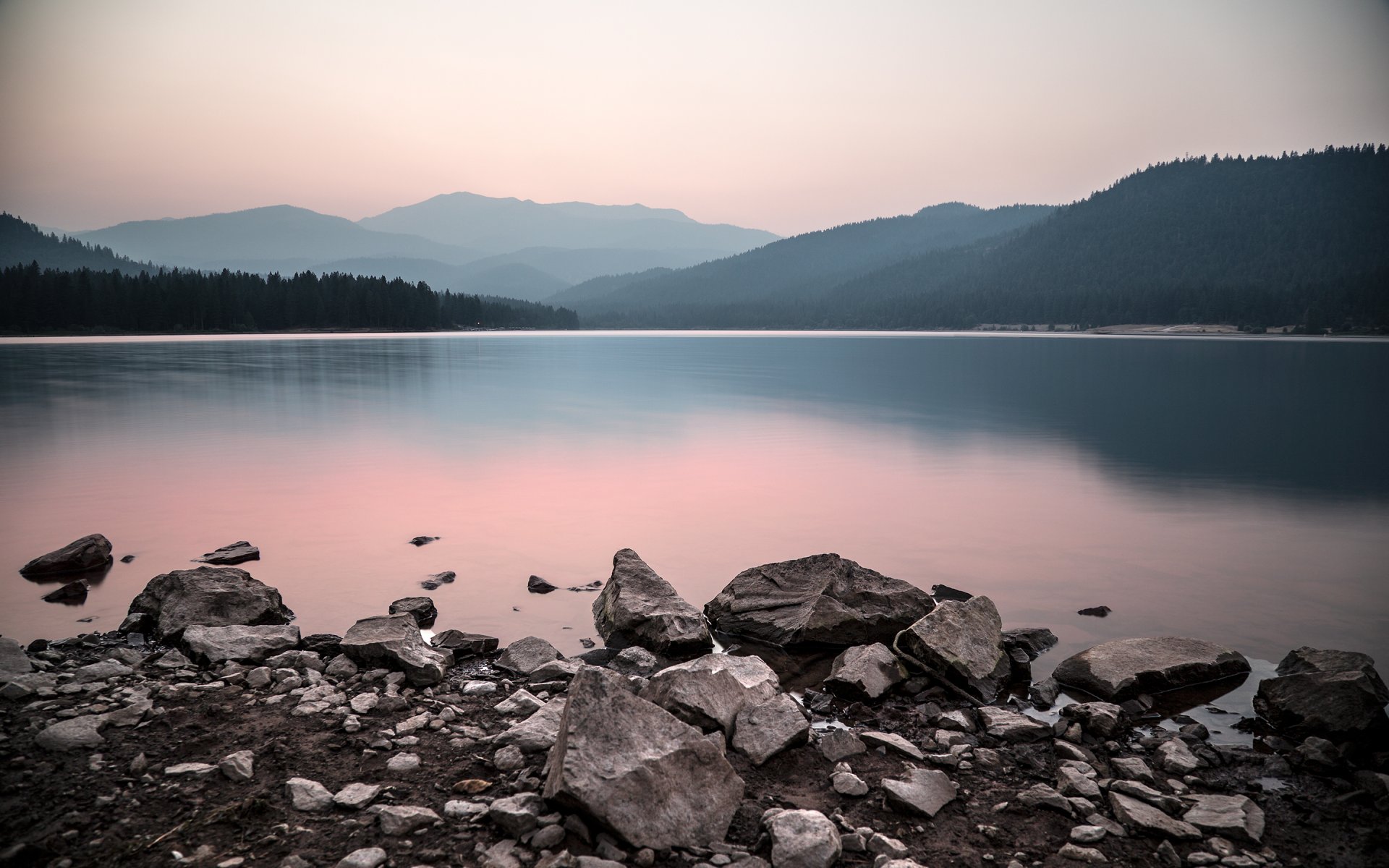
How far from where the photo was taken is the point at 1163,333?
149875mm

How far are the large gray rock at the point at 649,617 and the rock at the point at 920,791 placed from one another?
2732 mm

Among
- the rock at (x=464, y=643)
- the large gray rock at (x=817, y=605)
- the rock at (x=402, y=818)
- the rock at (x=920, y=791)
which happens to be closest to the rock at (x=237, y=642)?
the rock at (x=464, y=643)

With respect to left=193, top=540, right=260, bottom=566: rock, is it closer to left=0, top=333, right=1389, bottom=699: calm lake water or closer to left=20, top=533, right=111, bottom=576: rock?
left=0, top=333, right=1389, bottom=699: calm lake water

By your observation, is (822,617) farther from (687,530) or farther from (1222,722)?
(687,530)

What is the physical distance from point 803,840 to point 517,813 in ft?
4.94

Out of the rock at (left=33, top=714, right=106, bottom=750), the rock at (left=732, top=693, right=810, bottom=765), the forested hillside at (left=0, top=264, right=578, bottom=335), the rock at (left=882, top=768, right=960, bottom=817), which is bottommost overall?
the rock at (left=882, top=768, right=960, bottom=817)

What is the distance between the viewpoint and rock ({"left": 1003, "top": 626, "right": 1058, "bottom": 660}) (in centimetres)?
725

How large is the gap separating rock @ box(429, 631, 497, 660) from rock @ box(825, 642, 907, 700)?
9.99 feet

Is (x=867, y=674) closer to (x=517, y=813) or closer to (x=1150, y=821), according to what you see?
(x=1150, y=821)

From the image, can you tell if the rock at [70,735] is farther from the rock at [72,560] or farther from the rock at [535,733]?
the rock at [72,560]

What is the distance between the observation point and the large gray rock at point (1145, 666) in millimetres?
6270

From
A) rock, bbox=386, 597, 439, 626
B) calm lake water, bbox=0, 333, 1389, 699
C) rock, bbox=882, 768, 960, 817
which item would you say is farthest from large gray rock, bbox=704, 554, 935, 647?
rock, bbox=386, 597, 439, 626

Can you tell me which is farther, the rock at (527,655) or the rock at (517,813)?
the rock at (527,655)

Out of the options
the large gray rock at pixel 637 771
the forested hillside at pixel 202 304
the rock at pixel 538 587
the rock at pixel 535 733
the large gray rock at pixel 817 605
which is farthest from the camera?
the forested hillside at pixel 202 304
